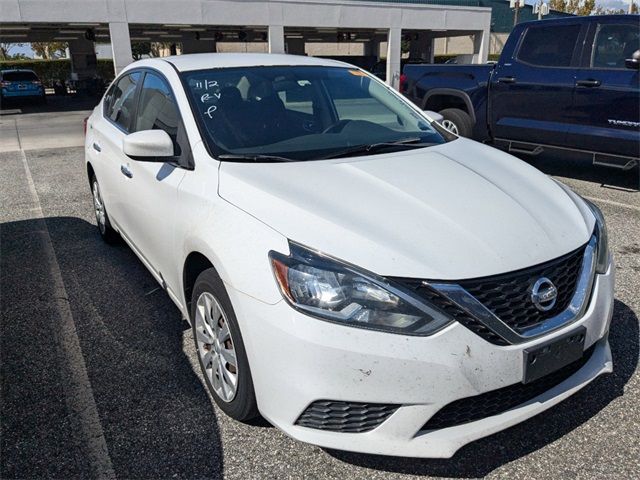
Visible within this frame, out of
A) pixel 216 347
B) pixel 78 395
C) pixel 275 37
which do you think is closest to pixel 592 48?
pixel 216 347

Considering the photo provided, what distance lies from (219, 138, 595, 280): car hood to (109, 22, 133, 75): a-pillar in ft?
62.9

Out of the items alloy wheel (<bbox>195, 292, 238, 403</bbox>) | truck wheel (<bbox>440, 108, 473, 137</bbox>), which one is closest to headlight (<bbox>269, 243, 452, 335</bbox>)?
alloy wheel (<bbox>195, 292, 238, 403</bbox>)

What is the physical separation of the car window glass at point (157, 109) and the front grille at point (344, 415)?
1605mm

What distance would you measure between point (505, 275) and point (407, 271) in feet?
1.24

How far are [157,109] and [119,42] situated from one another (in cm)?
1865

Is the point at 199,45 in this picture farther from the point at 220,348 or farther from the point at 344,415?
the point at 344,415

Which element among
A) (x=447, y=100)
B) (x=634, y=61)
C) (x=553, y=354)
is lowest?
(x=553, y=354)

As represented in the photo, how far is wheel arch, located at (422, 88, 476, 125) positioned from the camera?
773 cm

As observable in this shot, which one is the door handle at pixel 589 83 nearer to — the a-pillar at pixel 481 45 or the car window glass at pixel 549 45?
the car window glass at pixel 549 45

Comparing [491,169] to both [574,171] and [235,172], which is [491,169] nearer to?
[235,172]

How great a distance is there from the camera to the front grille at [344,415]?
2.04 m

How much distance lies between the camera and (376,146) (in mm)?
3057

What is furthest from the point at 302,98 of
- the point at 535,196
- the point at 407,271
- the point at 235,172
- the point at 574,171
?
the point at 574,171

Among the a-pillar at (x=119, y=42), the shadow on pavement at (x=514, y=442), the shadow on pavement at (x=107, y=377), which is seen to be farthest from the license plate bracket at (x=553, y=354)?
the a-pillar at (x=119, y=42)
